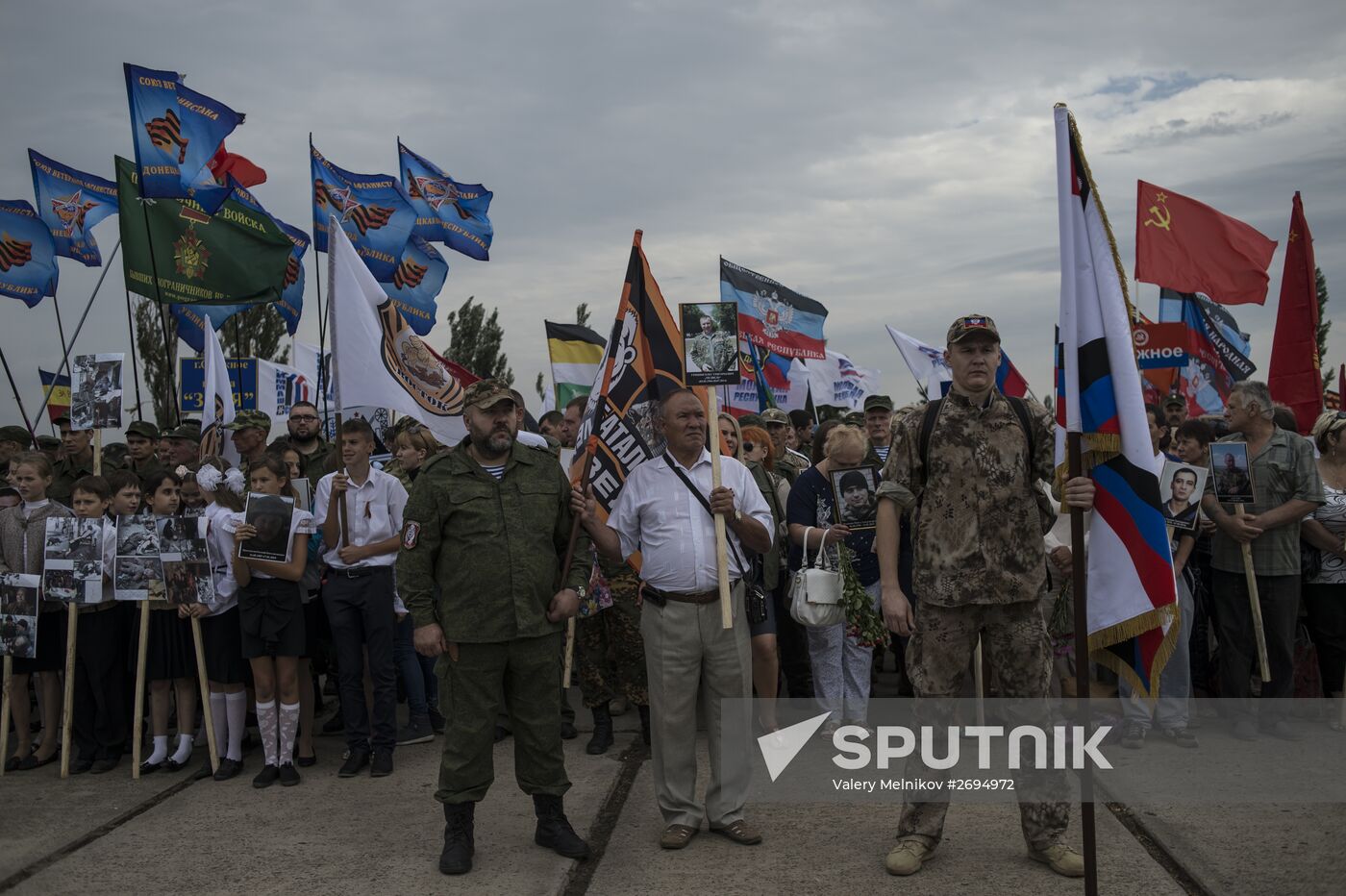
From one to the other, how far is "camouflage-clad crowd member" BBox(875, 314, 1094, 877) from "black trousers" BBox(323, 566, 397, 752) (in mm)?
3500

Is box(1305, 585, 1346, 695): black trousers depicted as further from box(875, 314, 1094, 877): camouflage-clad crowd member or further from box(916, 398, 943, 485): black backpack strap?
box(916, 398, 943, 485): black backpack strap

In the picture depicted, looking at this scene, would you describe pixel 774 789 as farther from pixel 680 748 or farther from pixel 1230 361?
pixel 1230 361

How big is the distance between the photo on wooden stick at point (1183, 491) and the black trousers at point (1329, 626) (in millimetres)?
1146

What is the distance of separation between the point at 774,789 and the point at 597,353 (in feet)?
22.5

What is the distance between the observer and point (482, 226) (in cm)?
1667

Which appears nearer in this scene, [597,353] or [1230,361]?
[597,353]

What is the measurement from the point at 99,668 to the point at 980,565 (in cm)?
588

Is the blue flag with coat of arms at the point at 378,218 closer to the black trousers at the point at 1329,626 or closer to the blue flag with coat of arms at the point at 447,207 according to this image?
the blue flag with coat of arms at the point at 447,207

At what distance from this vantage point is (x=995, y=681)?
4777 millimetres

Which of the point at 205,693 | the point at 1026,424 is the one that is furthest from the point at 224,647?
the point at 1026,424

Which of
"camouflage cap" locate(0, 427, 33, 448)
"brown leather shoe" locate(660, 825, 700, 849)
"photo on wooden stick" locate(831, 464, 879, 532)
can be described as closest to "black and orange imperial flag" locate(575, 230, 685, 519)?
"brown leather shoe" locate(660, 825, 700, 849)

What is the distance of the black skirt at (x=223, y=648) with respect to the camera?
22.9 ft

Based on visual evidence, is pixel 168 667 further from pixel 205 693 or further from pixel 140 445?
pixel 140 445

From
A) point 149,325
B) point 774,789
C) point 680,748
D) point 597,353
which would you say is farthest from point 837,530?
point 149,325
